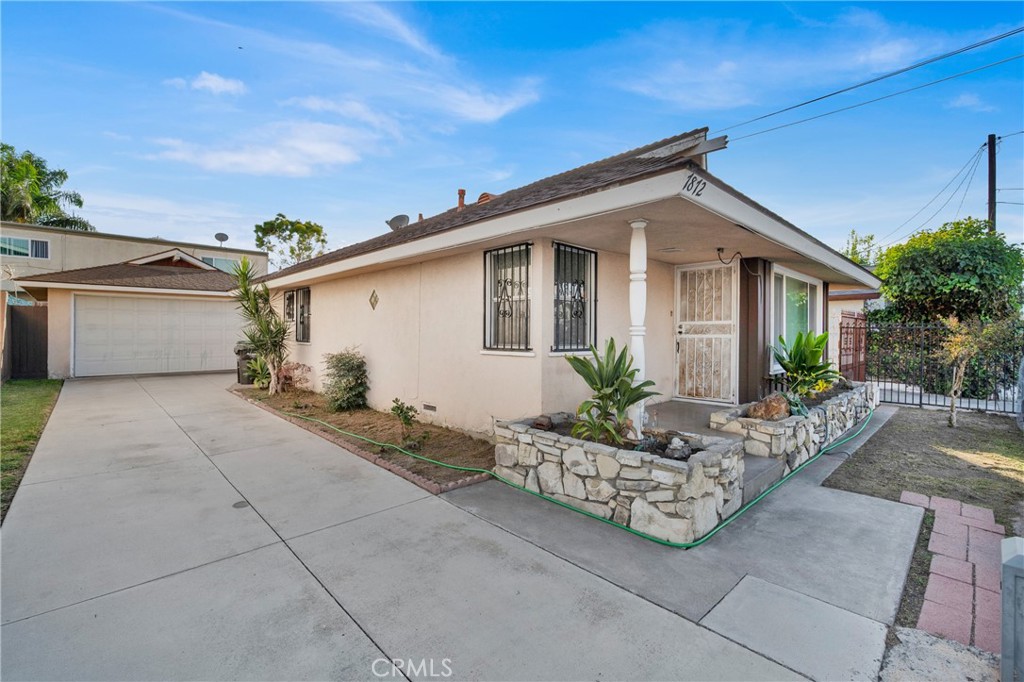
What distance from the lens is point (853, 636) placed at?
7.63ft

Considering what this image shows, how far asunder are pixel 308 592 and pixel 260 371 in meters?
Answer: 9.82

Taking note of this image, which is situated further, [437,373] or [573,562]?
[437,373]

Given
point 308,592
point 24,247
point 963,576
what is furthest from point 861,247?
point 24,247

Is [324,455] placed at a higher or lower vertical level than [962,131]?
lower

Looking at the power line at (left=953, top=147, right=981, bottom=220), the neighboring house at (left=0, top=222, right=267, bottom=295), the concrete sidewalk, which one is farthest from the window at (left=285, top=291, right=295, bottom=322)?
the power line at (left=953, top=147, right=981, bottom=220)

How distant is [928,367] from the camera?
34.9 feet

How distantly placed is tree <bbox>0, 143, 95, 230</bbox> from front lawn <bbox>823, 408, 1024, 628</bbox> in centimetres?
3190

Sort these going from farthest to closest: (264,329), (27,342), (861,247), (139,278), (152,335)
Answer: (861,247) < (139,278) < (152,335) < (27,342) < (264,329)

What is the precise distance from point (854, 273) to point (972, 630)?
24.7 feet

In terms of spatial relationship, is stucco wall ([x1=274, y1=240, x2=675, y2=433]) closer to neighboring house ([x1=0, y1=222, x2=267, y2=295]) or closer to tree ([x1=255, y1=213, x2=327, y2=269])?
neighboring house ([x1=0, y1=222, x2=267, y2=295])

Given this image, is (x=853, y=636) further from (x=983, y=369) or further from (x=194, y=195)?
(x=194, y=195)

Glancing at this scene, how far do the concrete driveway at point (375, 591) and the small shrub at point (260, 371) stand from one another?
6586mm

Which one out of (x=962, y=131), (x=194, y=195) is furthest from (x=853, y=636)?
(x=194, y=195)

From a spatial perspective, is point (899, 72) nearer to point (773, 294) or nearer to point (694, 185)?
point (773, 294)
